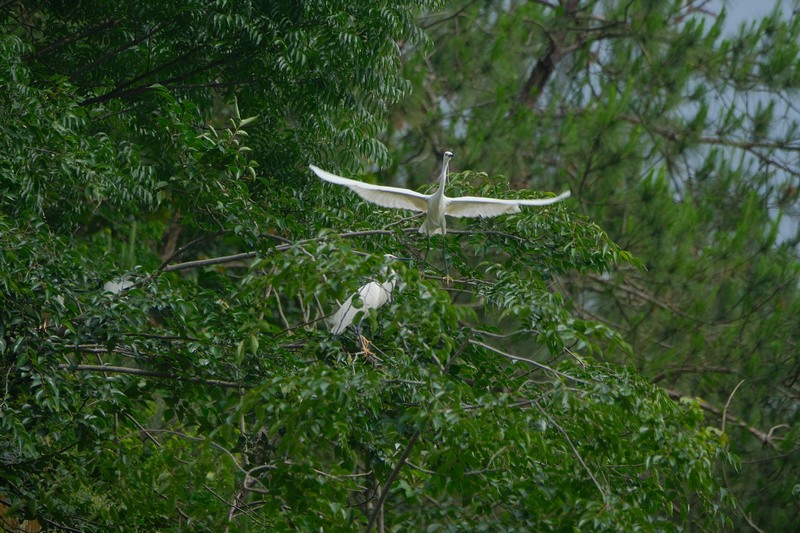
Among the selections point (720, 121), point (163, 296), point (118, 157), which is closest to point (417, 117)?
point (720, 121)

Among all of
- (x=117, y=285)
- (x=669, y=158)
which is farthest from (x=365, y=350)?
(x=669, y=158)

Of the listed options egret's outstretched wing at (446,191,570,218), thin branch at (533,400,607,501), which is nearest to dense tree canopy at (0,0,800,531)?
thin branch at (533,400,607,501)

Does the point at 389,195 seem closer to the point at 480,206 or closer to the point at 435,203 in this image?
the point at 435,203

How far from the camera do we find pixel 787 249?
26.3ft

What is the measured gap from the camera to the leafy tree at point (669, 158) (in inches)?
284

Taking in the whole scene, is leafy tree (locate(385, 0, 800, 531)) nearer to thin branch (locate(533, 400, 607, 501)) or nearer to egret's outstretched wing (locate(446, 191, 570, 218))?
egret's outstretched wing (locate(446, 191, 570, 218))

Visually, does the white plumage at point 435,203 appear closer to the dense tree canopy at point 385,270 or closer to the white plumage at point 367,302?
the dense tree canopy at point 385,270

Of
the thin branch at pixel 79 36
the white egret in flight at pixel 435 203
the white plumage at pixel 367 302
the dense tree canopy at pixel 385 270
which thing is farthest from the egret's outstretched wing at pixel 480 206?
the thin branch at pixel 79 36

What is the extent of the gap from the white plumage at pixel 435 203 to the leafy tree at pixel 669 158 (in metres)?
3.13

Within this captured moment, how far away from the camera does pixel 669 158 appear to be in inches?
348

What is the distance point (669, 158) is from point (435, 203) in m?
5.17

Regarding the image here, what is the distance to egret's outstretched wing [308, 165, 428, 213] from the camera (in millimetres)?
4176

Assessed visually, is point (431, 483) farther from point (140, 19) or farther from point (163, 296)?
point (140, 19)

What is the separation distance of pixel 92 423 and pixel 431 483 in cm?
136
